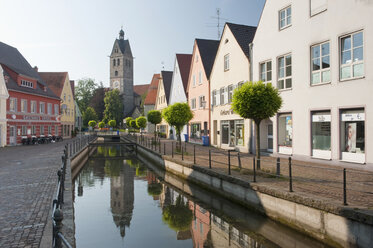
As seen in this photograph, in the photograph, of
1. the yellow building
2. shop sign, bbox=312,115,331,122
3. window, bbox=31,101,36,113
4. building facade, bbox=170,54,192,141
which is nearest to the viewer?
shop sign, bbox=312,115,331,122

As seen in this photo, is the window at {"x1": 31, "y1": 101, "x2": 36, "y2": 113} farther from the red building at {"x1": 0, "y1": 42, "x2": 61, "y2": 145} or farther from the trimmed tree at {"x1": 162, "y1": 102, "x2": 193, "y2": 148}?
the trimmed tree at {"x1": 162, "y1": 102, "x2": 193, "y2": 148}

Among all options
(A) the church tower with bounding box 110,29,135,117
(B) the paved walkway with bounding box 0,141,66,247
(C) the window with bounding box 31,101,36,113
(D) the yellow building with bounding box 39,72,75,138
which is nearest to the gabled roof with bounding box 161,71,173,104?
(D) the yellow building with bounding box 39,72,75,138

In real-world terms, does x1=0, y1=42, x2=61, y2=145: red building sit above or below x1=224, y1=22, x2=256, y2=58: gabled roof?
below

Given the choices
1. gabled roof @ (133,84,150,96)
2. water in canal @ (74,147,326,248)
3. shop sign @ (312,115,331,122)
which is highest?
gabled roof @ (133,84,150,96)

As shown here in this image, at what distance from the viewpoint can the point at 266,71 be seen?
61.3 feet

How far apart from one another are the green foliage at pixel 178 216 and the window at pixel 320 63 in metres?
8.60

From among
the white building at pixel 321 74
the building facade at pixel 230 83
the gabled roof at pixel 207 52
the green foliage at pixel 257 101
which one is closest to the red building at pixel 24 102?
the gabled roof at pixel 207 52

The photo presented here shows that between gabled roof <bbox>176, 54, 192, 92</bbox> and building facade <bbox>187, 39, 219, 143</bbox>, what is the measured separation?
3.43 metres

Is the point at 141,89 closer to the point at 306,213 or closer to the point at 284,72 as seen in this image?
the point at 284,72

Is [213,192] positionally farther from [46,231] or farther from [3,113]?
[3,113]

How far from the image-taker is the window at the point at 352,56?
1241 cm

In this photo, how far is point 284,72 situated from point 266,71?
1.85 meters

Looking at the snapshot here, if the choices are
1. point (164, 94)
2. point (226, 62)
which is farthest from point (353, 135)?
point (164, 94)

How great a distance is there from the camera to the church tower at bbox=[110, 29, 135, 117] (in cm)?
9156
